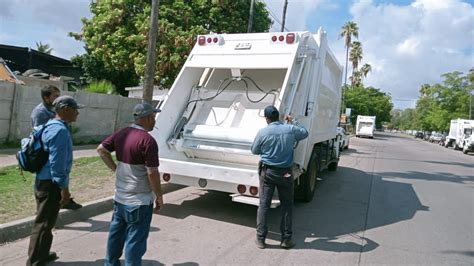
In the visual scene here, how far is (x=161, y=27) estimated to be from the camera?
1711 centimetres

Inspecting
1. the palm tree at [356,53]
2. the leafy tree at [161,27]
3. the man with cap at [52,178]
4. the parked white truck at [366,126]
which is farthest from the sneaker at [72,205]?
the palm tree at [356,53]

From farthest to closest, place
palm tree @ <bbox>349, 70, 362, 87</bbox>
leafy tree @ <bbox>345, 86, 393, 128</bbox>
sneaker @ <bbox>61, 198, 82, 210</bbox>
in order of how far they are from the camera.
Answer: palm tree @ <bbox>349, 70, 362, 87</bbox> < leafy tree @ <bbox>345, 86, 393, 128</bbox> < sneaker @ <bbox>61, 198, 82, 210</bbox>

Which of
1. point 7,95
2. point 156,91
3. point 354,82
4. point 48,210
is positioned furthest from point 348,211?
point 354,82

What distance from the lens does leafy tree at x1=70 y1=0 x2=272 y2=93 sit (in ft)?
56.1

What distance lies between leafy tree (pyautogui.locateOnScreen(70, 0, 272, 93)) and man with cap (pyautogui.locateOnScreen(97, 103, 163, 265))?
Result: 13614 mm

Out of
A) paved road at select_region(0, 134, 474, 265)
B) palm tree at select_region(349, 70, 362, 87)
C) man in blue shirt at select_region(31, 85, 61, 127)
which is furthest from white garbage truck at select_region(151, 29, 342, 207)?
palm tree at select_region(349, 70, 362, 87)

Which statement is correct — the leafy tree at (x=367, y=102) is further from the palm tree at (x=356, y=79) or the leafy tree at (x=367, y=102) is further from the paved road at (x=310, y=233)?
the paved road at (x=310, y=233)

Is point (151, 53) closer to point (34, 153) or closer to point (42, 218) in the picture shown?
point (34, 153)

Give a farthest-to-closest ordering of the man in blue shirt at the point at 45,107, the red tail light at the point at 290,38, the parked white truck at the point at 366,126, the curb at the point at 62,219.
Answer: the parked white truck at the point at 366,126, the red tail light at the point at 290,38, the man in blue shirt at the point at 45,107, the curb at the point at 62,219

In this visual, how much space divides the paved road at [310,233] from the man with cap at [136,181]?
2.88 ft

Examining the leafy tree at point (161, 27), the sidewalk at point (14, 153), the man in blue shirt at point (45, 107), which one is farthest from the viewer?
the leafy tree at point (161, 27)

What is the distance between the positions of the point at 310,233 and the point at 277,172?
1.31 metres

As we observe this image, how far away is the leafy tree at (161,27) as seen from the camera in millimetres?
17094

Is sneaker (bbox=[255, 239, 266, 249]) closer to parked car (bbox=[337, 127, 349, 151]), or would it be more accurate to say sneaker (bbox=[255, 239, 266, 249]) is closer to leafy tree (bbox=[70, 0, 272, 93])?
parked car (bbox=[337, 127, 349, 151])
